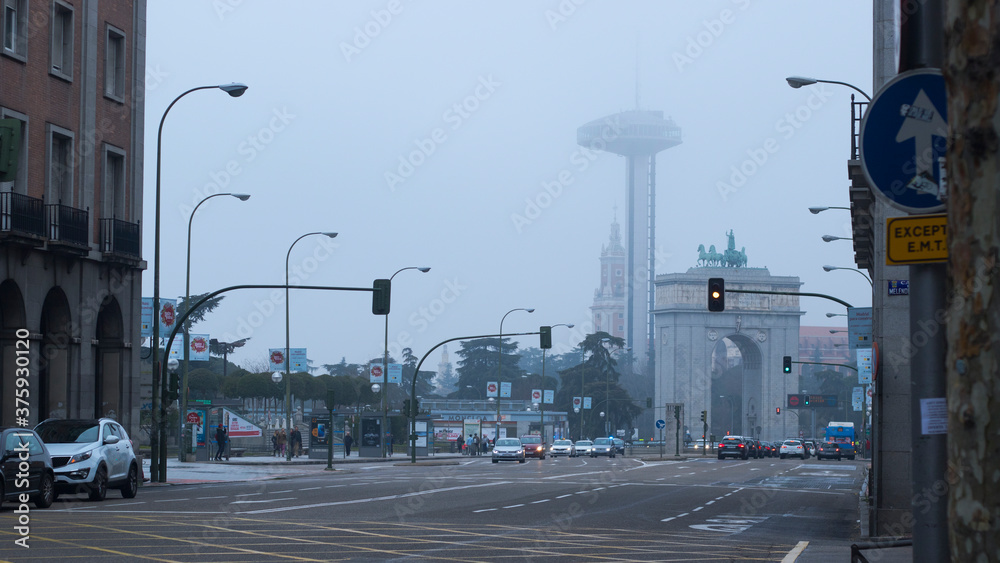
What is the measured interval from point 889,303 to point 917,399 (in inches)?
643

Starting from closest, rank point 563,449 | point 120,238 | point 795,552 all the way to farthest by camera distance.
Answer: point 795,552 → point 120,238 → point 563,449

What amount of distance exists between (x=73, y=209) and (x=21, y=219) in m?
2.25

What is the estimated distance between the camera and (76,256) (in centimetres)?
3428

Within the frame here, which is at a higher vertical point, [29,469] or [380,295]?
[380,295]

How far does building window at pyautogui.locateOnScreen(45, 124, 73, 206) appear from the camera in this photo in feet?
111

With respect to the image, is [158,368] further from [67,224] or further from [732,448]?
[732,448]

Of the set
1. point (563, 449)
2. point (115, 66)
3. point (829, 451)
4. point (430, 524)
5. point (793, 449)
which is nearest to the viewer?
point (430, 524)

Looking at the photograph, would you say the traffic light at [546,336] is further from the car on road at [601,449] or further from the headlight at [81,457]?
the headlight at [81,457]

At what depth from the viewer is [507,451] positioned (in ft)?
223

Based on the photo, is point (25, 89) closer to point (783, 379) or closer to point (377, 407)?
point (377, 407)

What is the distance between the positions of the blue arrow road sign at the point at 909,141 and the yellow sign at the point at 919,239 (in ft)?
0.21

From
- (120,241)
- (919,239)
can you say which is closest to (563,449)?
(120,241)

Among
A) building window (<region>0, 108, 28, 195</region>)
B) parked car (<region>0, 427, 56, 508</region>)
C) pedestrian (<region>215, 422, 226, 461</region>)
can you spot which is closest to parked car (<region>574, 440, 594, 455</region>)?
pedestrian (<region>215, 422, 226, 461</region>)

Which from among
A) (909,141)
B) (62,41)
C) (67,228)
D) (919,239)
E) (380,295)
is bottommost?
(919,239)
